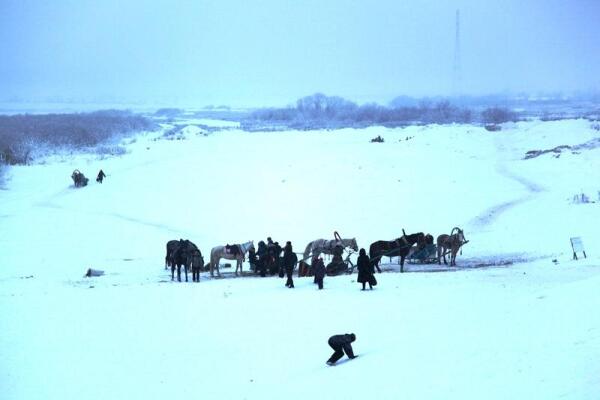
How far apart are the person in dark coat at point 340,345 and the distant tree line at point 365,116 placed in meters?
93.5

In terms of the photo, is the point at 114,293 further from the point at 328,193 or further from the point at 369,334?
the point at 328,193

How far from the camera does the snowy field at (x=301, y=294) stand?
11359 mm

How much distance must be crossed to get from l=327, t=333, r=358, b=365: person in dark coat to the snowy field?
1.01 ft

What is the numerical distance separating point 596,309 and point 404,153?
1503 inches

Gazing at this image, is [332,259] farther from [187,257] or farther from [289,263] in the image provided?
[187,257]

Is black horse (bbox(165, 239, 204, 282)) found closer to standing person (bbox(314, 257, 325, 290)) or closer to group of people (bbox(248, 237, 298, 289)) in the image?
group of people (bbox(248, 237, 298, 289))

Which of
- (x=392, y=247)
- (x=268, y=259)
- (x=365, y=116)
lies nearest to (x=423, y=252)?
(x=392, y=247)

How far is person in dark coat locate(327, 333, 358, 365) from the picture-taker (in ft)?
40.5

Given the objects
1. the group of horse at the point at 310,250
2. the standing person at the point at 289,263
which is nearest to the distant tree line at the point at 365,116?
the group of horse at the point at 310,250

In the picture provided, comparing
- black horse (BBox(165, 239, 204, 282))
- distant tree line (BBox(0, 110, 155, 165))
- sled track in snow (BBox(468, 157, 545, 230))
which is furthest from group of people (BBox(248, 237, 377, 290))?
distant tree line (BBox(0, 110, 155, 165))

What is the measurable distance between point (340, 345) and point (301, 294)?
19.8 feet

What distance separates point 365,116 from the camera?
128 metres

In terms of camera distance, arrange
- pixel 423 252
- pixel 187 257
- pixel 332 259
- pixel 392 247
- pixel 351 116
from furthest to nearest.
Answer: pixel 351 116 → pixel 423 252 → pixel 332 259 → pixel 392 247 → pixel 187 257

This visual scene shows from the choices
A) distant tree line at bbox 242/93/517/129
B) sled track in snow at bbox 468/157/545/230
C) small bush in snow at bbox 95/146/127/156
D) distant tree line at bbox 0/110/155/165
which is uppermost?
distant tree line at bbox 242/93/517/129
